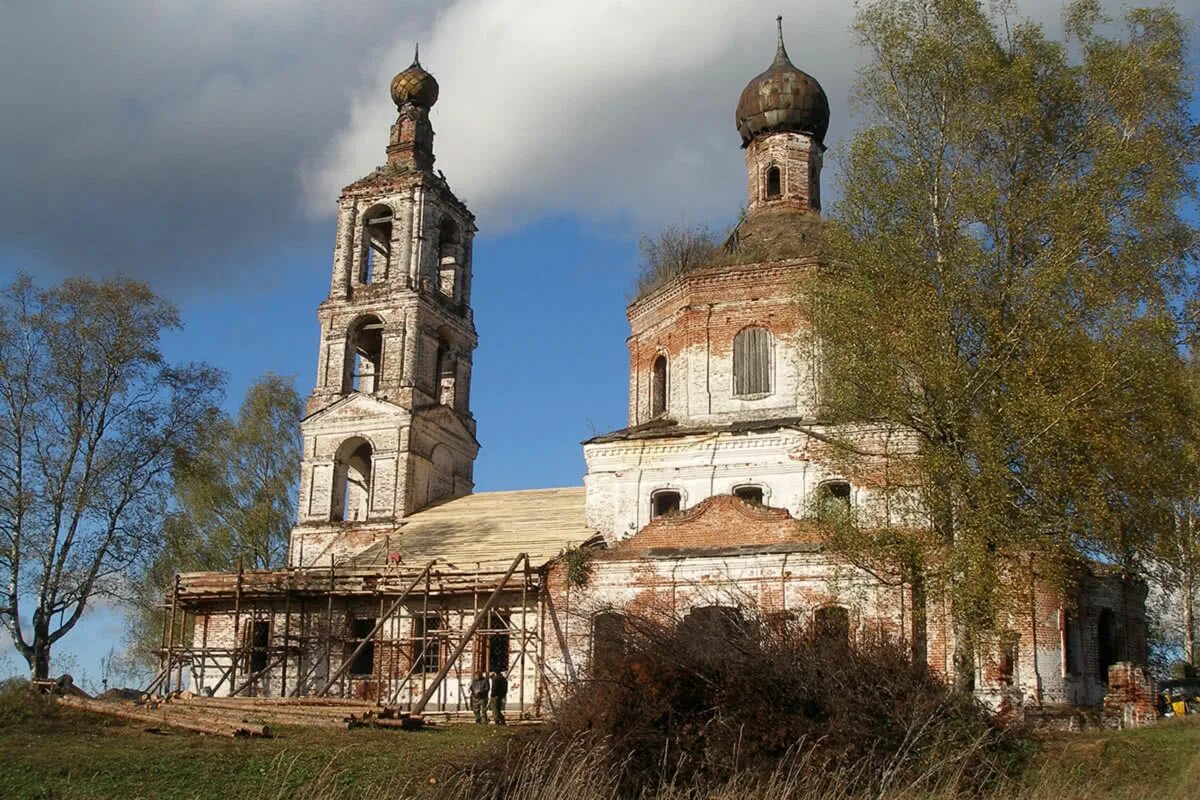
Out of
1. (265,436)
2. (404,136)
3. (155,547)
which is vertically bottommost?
(155,547)

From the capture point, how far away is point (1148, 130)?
57.3 feet

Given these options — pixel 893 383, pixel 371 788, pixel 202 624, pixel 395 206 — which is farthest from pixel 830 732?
pixel 395 206

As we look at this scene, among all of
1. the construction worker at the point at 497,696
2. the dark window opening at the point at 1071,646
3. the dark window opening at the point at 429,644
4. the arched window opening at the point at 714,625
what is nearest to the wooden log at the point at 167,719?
the construction worker at the point at 497,696

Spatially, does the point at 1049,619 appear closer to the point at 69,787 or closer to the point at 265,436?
the point at 69,787

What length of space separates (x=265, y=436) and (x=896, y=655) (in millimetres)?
26396

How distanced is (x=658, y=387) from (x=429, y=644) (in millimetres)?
6897

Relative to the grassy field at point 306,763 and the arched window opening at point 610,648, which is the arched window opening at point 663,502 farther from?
the arched window opening at point 610,648

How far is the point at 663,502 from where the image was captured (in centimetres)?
2397

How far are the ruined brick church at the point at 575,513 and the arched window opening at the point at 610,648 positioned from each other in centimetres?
434

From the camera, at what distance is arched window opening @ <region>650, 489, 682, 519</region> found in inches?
935

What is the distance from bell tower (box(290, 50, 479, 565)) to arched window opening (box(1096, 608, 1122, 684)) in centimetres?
1503

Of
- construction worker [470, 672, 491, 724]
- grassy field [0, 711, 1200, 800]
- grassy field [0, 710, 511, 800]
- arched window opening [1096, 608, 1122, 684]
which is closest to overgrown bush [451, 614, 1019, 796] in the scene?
grassy field [0, 711, 1200, 800]

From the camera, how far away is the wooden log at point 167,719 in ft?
51.4

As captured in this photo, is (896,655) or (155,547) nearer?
(896,655)
